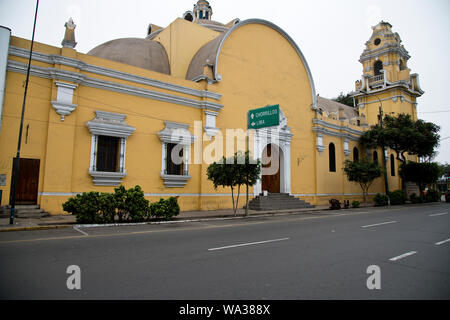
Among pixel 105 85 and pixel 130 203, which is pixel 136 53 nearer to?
pixel 105 85

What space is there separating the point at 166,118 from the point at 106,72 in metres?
4.04

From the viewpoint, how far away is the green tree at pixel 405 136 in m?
29.0

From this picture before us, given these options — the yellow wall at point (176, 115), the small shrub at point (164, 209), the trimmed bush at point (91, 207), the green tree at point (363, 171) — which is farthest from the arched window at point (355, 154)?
the trimmed bush at point (91, 207)

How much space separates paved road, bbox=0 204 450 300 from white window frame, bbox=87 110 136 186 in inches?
250

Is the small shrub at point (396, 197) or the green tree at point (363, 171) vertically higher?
the green tree at point (363, 171)

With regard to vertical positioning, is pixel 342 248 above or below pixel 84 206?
below

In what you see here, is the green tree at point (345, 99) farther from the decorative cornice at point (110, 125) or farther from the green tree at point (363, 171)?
the decorative cornice at point (110, 125)

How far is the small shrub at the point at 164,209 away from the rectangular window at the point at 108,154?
14.0 ft

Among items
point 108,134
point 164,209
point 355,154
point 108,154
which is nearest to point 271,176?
point 355,154

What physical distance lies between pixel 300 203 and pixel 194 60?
43.8ft

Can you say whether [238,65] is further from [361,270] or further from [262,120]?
[361,270]

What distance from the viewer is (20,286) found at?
13.8ft
